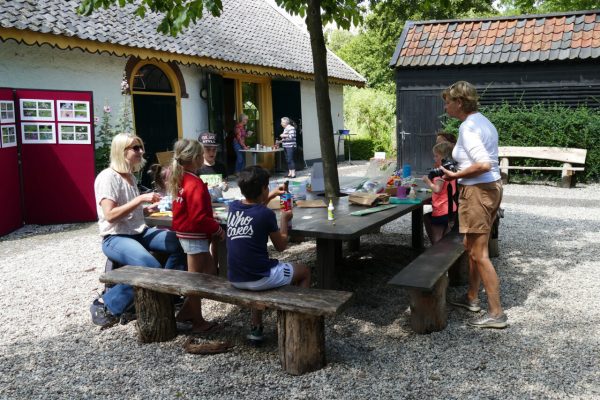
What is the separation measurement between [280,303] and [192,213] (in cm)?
104

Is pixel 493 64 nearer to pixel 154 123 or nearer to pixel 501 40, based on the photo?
pixel 501 40

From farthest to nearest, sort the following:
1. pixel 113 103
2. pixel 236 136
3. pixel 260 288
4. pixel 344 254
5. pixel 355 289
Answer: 1. pixel 236 136
2. pixel 113 103
3. pixel 344 254
4. pixel 355 289
5. pixel 260 288

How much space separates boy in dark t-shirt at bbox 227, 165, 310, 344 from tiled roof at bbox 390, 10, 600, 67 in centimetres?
1045

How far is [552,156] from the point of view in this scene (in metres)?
11.5

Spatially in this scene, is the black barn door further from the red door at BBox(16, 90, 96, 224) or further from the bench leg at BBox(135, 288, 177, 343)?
the bench leg at BBox(135, 288, 177, 343)

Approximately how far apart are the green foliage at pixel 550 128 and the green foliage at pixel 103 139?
7.15 metres

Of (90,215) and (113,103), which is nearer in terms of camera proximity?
(90,215)

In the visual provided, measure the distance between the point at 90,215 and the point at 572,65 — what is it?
1005cm

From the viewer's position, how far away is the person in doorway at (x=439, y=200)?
5.06 metres

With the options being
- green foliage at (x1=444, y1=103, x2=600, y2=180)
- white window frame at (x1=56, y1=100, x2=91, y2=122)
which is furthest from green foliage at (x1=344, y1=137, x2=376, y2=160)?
white window frame at (x1=56, y1=100, x2=91, y2=122)

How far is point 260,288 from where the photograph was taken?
3.52 meters

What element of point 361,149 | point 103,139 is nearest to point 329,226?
point 103,139

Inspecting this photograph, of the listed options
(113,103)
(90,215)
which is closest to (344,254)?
(90,215)

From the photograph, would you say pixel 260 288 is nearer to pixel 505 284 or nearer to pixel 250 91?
pixel 505 284
